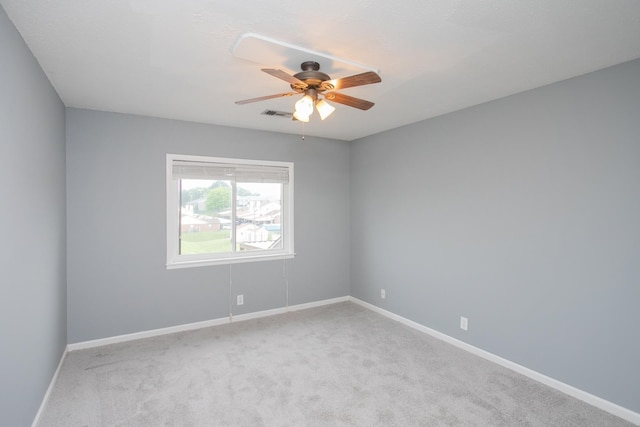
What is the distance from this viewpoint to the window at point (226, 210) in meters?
3.91

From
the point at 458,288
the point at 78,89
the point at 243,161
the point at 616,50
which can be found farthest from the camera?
the point at 243,161

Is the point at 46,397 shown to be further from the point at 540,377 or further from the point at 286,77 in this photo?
the point at 540,377

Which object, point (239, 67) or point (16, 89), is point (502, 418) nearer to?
point (239, 67)

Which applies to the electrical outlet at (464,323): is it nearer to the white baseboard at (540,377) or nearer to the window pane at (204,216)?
the white baseboard at (540,377)

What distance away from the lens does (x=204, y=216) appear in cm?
413

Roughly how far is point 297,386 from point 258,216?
232 cm

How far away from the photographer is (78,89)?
2824 mm

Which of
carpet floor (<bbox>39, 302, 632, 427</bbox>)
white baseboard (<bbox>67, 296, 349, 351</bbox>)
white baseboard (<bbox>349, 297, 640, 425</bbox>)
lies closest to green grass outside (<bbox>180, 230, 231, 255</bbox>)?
white baseboard (<bbox>67, 296, 349, 351</bbox>)

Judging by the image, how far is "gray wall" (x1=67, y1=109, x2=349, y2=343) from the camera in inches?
134

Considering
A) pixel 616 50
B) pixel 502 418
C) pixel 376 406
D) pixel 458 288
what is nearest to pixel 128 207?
pixel 376 406

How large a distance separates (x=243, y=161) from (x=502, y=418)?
3.59 meters

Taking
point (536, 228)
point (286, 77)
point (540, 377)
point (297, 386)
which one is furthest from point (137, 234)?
point (540, 377)

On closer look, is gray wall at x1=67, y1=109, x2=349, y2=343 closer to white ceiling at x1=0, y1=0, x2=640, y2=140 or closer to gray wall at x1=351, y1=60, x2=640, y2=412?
white ceiling at x1=0, y1=0, x2=640, y2=140

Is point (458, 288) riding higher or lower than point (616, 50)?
lower
